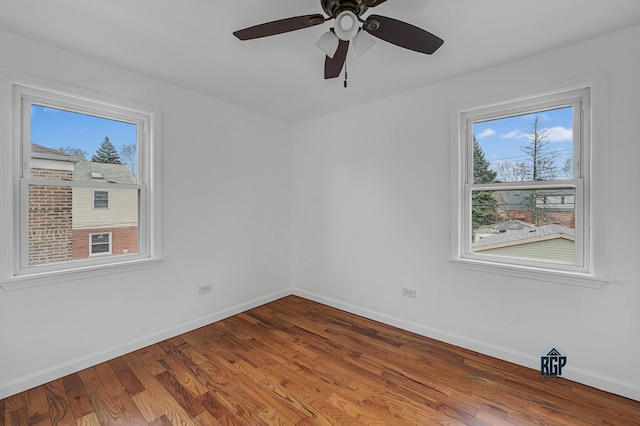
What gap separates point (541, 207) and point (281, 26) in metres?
2.43

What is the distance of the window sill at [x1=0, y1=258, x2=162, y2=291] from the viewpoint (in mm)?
1993

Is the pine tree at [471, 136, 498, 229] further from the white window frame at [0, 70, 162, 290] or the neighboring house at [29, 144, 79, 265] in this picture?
the neighboring house at [29, 144, 79, 265]

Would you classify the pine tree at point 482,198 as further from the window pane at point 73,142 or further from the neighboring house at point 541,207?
the window pane at point 73,142

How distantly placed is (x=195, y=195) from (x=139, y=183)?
516mm

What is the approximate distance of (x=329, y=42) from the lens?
5.36ft

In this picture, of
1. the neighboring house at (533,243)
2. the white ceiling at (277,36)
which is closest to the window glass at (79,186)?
the white ceiling at (277,36)

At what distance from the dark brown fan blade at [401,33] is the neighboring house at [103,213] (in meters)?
2.45

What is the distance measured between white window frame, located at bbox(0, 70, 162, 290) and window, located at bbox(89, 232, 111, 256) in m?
0.07

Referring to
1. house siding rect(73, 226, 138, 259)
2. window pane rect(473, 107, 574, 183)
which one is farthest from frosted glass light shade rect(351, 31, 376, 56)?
house siding rect(73, 226, 138, 259)

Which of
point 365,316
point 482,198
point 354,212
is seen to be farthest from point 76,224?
point 482,198

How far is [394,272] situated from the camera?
3.06 metres

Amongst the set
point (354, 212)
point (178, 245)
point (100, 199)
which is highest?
point (100, 199)

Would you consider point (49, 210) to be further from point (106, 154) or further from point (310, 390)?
point (310, 390)

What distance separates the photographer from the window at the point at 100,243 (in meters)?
2.41
